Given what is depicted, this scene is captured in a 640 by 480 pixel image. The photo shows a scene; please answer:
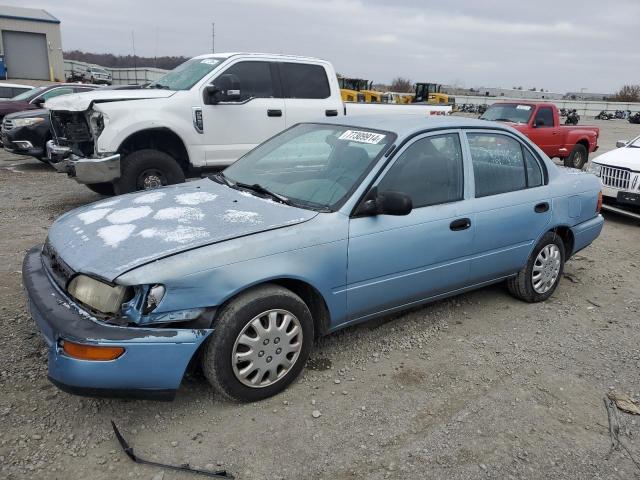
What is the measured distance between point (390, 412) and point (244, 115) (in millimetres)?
5099

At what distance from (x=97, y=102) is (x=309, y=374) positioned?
466 centimetres

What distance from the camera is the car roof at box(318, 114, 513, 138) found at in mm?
3645

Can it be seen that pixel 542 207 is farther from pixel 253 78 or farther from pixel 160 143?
pixel 160 143

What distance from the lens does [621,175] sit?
7.82m

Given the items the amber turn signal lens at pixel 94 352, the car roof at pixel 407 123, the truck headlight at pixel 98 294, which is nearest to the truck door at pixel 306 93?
the car roof at pixel 407 123

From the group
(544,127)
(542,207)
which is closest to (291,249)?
(542,207)

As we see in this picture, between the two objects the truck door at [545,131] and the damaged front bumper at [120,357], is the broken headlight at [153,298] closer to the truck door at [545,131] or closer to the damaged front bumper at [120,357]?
the damaged front bumper at [120,357]

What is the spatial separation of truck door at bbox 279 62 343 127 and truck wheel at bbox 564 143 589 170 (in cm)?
777

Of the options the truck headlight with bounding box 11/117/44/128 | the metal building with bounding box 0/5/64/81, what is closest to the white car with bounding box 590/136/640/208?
the truck headlight with bounding box 11/117/44/128

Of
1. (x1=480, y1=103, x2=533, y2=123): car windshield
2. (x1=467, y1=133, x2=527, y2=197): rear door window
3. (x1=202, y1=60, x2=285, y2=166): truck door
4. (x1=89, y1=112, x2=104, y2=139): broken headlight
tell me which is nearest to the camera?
(x1=467, y1=133, x2=527, y2=197): rear door window

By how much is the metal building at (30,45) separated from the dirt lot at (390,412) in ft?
136

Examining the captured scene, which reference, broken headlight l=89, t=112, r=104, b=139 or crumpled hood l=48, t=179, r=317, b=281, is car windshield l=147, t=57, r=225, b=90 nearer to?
broken headlight l=89, t=112, r=104, b=139

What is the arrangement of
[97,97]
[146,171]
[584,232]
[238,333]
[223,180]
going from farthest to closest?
[146,171] < [97,97] < [584,232] < [223,180] < [238,333]

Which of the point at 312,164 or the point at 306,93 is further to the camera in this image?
the point at 306,93
